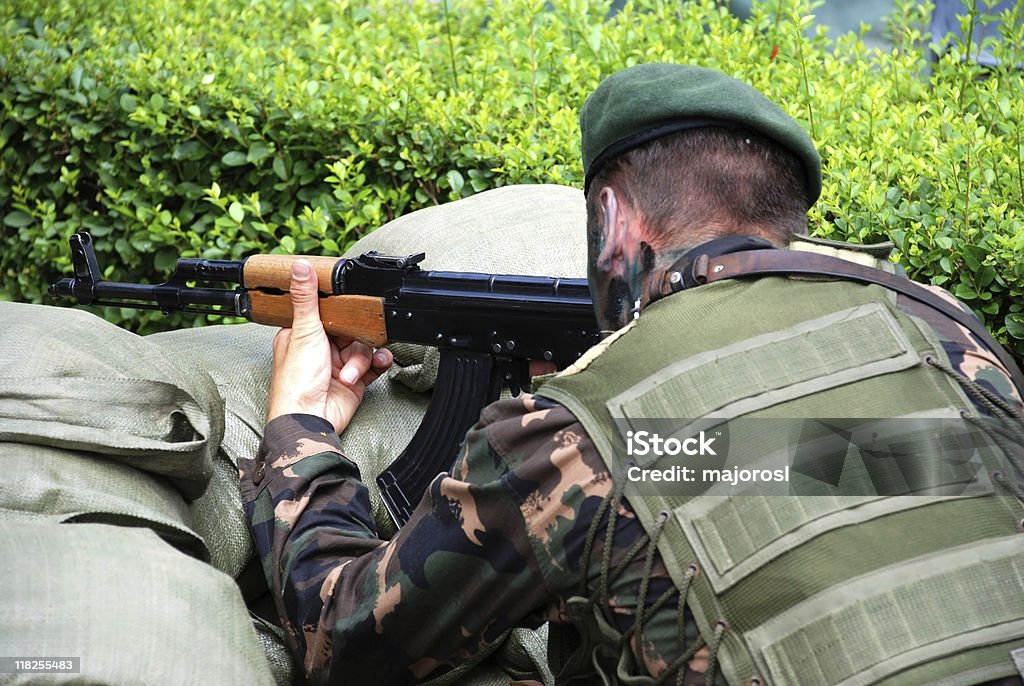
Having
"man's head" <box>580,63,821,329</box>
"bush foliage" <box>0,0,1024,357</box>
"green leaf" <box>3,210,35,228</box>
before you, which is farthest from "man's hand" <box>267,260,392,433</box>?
"green leaf" <box>3,210,35,228</box>

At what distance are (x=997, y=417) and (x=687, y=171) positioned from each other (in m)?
0.59

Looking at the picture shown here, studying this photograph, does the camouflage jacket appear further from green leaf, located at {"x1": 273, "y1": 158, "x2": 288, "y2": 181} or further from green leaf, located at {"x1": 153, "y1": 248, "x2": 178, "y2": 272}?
green leaf, located at {"x1": 153, "y1": 248, "x2": 178, "y2": 272}

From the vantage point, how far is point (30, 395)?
183cm

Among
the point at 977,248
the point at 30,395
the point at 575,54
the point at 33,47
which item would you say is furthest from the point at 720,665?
the point at 33,47

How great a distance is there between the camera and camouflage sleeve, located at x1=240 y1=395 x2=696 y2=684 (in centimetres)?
154

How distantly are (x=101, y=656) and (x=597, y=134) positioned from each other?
1.11m

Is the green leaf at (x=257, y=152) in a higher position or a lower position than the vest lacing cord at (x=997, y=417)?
lower

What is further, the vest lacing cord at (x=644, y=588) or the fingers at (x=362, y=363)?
the fingers at (x=362, y=363)

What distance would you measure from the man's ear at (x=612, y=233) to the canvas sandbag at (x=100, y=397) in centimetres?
77

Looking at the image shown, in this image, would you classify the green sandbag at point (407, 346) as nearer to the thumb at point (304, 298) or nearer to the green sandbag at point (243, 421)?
the green sandbag at point (243, 421)

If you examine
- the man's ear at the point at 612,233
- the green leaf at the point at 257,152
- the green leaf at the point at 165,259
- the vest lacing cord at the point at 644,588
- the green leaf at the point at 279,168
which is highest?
the man's ear at the point at 612,233

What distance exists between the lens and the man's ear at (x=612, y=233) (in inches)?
71.1

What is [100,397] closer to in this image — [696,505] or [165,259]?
[696,505]

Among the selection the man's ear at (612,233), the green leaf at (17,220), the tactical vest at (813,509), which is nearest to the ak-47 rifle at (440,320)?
the man's ear at (612,233)
